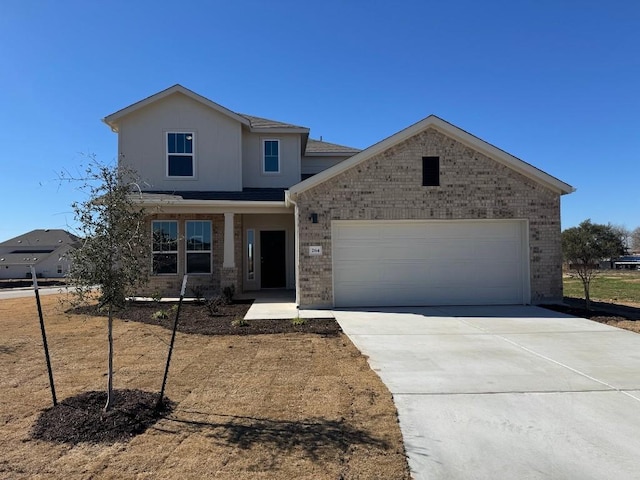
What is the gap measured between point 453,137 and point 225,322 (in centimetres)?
808

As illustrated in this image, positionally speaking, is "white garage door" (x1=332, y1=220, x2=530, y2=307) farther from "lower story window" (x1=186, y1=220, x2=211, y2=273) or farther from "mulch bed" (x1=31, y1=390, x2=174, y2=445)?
"mulch bed" (x1=31, y1=390, x2=174, y2=445)

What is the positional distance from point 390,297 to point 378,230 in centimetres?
194


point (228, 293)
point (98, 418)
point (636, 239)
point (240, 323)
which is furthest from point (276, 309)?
point (636, 239)

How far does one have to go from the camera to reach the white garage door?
12.7 meters

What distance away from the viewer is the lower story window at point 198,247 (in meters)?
15.5

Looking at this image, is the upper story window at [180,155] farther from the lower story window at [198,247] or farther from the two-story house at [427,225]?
the two-story house at [427,225]

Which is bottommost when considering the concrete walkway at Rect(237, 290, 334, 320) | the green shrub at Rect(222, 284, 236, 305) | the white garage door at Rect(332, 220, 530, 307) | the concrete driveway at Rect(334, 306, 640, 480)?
the concrete driveway at Rect(334, 306, 640, 480)

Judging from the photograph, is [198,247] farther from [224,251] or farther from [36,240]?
[36,240]

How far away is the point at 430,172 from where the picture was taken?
42.0 ft

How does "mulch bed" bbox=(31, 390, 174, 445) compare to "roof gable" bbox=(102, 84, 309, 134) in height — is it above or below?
below

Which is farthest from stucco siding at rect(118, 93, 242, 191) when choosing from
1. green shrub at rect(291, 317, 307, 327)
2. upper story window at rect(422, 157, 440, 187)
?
green shrub at rect(291, 317, 307, 327)

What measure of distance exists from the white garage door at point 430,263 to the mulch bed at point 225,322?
92.0 inches

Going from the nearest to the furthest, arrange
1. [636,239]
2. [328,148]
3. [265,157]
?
[265,157] → [328,148] → [636,239]

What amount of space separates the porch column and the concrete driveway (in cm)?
593
